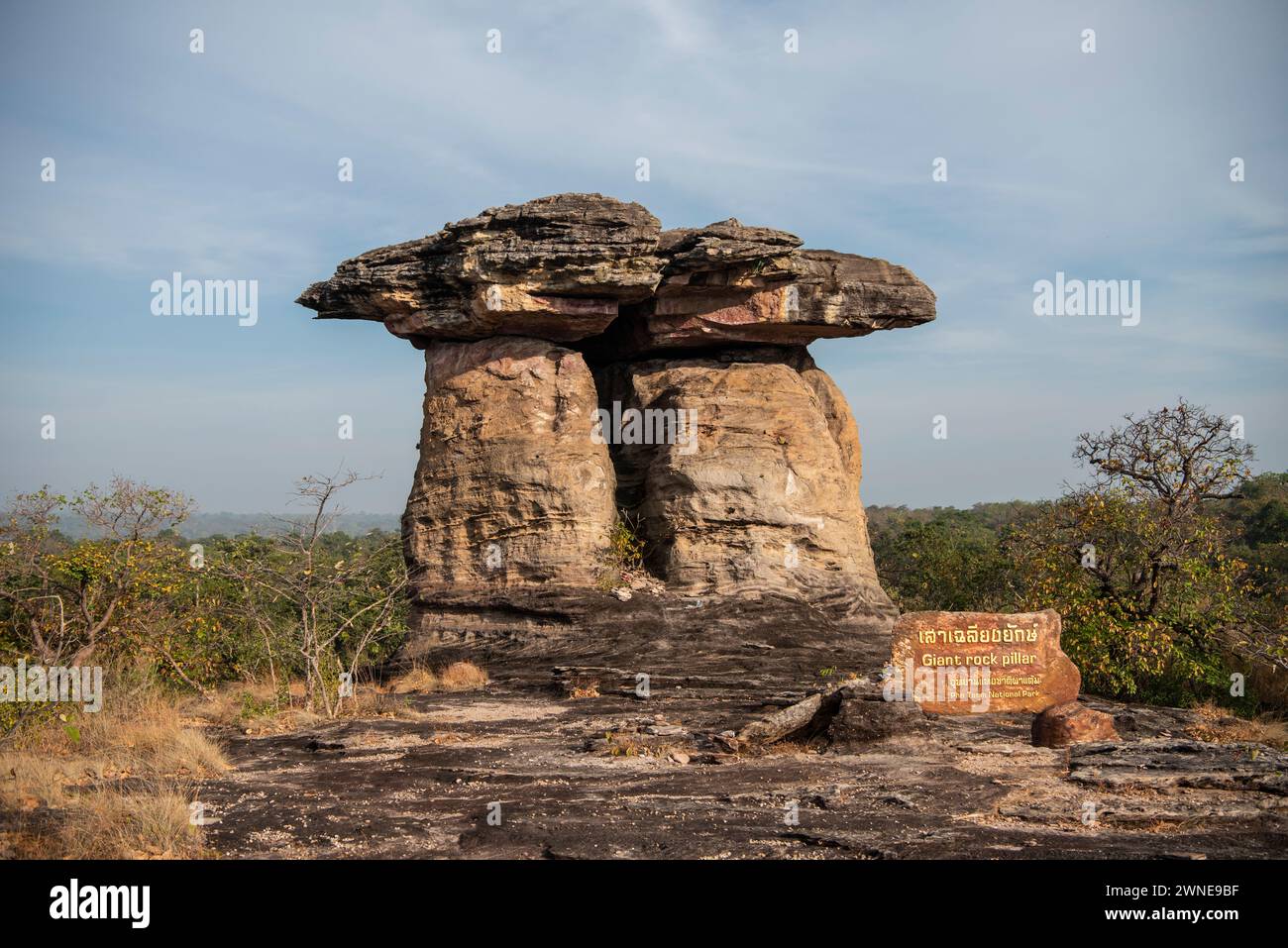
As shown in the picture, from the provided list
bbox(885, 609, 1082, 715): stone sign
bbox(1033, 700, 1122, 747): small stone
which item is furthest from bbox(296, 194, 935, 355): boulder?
bbox(1033, 700, 1122, 747): small stone

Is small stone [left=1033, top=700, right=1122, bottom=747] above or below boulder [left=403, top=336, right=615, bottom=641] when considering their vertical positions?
below

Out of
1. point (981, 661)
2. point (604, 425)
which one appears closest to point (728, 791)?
point (981, 661)

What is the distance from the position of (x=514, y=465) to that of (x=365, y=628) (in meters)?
4.74

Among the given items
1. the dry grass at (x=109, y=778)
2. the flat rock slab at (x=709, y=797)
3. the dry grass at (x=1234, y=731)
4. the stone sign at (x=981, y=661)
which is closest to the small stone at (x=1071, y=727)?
the flat rock slab at (x=709, y=797)

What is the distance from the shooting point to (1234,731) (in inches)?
485

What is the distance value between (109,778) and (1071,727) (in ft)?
30.8

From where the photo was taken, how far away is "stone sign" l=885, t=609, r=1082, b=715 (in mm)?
13062

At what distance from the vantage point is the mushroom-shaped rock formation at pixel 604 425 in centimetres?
1764

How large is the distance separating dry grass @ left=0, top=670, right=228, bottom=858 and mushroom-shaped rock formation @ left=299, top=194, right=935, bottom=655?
5399mm

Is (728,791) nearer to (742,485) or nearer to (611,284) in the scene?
(742,485)

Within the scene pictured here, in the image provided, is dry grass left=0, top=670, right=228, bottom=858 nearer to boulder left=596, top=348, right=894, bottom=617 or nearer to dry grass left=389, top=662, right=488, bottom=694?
dry grass left=389, top=662, right=488, bottom=694

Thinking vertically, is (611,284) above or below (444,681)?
above
